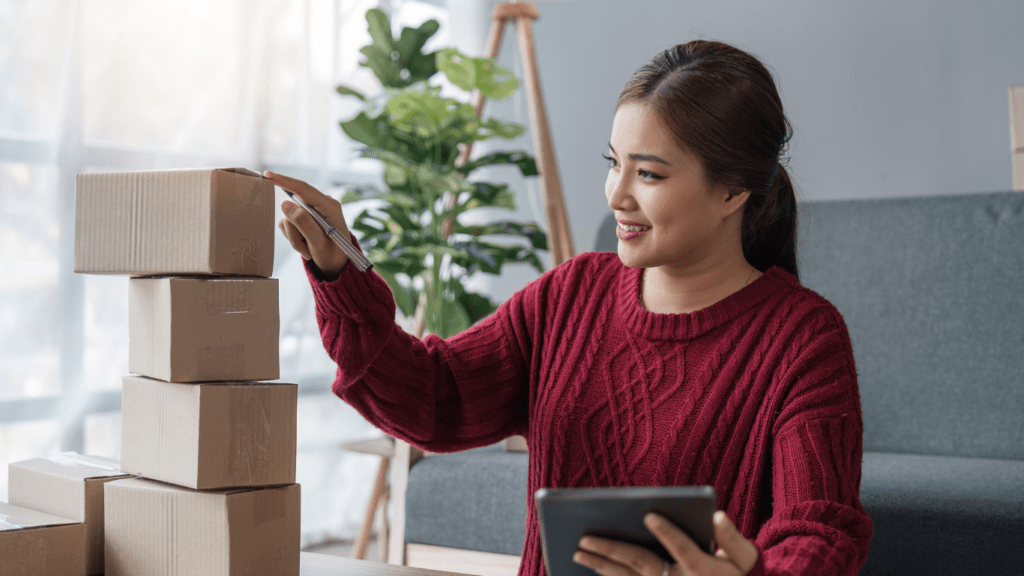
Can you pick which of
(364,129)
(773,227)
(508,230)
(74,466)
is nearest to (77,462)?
(74,466)

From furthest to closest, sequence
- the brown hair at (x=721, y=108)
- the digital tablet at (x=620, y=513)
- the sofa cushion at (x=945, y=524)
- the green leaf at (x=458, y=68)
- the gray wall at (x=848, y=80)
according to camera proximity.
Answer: the gray wall at (x=848, y=80) < the green leaf at (x=458, y=68) < the sofa cushion at (x=945, y=524) < the brown hair at (x=721, y=108) < the digital tablet at (x=620, y=513)

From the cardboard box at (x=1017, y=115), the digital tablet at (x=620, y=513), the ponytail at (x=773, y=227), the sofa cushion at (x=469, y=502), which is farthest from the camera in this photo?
the cardboard box at (x=1017, y=115)

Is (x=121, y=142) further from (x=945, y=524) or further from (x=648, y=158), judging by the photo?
(x=945, y=524)

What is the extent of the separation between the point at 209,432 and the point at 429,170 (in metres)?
1.36

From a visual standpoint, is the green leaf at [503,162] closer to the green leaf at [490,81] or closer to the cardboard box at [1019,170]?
the green leaf at [490,81]

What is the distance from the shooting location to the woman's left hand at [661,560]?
63 centimetres

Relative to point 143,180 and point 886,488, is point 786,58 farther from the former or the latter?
point 143,180

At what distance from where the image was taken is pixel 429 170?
210 cm

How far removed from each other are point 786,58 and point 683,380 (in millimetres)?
1889

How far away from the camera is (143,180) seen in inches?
33.5

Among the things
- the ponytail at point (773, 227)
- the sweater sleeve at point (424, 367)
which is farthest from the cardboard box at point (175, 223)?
the ponytail at point (773, 227)

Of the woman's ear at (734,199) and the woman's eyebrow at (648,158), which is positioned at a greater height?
the woman's eyebrow at (648,158)

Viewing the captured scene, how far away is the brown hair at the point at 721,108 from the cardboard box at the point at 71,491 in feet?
2.37

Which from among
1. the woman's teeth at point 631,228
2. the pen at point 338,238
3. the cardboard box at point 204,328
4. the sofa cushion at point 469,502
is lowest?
the sofa cushion at point 469,502
